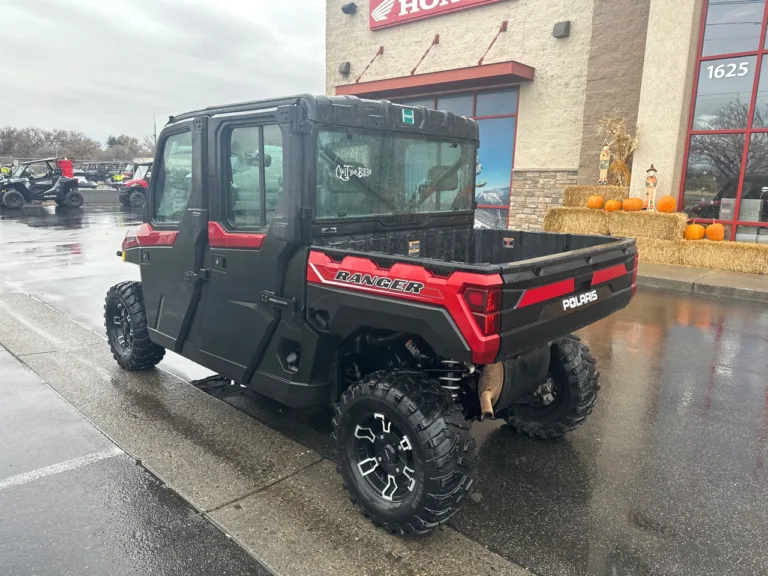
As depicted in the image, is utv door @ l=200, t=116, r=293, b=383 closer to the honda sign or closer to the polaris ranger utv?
the polaris ranger utv

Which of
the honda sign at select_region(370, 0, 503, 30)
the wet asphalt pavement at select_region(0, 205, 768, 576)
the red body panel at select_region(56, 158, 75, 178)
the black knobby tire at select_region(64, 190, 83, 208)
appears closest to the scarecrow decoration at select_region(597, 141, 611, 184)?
the honda sign at select_region(370, 0, 503, 30)

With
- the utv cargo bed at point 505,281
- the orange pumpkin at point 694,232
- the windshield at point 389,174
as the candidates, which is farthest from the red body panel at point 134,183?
the utv cargo bed at point 505,281

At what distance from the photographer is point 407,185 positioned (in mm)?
3877

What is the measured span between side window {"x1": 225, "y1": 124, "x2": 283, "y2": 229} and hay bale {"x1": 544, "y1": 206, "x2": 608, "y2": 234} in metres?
9.17

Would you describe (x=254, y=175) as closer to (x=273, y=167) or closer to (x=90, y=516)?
(x=273, y=167)

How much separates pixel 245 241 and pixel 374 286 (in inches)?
43.9

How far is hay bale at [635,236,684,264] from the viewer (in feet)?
35.2

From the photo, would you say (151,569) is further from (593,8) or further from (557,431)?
(593,8)

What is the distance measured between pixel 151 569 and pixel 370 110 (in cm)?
270

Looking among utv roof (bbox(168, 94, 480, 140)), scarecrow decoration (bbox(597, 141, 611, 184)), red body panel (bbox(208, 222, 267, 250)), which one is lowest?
red body panel (bbox(208, 222, 267, 250))

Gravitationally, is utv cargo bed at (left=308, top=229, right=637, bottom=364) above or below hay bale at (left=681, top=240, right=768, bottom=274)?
above

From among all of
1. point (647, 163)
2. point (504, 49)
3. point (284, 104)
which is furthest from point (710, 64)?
point (284, 104)

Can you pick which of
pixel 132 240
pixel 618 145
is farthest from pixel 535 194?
pixel 132 240

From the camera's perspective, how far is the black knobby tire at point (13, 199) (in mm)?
24163
